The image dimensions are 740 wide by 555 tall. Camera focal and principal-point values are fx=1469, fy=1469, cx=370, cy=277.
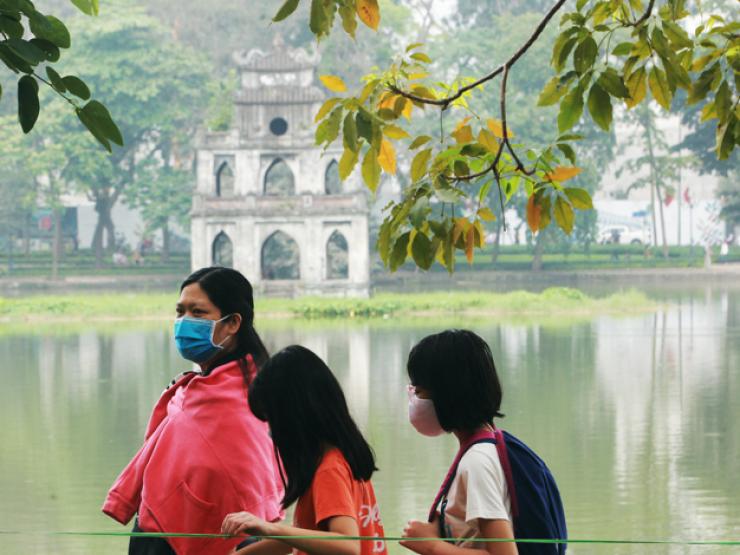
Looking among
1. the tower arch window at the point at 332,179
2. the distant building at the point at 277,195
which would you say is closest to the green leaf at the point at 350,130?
the distant building at the point at 277,195

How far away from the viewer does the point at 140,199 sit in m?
38.3

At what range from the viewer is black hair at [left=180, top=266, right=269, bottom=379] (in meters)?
3.48

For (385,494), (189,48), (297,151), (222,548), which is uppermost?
(189,48)

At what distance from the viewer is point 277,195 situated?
31219 mm

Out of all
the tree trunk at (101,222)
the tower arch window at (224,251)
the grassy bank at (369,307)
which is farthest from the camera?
the tree trunk at (101,222)

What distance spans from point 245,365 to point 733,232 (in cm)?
4402

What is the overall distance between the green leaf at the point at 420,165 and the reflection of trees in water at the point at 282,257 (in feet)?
98.6

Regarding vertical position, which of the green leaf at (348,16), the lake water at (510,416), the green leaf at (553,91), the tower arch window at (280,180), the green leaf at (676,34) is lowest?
the lake water at (510,416)

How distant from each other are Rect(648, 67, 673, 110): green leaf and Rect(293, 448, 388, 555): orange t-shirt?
1.24 meters

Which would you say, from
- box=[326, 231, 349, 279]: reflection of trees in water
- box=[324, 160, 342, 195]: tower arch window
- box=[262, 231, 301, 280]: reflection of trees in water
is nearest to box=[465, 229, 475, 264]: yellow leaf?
box=[324, 160, 342, 195]: tower arch window

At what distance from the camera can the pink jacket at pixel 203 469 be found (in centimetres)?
342

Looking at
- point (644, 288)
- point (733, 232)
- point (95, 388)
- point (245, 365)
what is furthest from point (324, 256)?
point (245, 365)

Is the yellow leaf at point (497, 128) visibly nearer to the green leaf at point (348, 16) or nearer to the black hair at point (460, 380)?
the green leaf at point (348, 16)

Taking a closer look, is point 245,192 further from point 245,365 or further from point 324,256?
point 245,365
